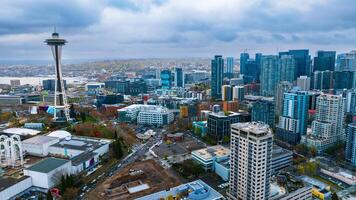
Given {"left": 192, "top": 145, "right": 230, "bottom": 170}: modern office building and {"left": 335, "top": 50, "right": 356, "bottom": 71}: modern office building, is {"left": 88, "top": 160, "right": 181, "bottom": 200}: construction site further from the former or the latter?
{"left": 335, "top": 50, "right": 356, "bottom": 71}: modern office building

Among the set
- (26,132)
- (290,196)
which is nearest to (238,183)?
(290,196)

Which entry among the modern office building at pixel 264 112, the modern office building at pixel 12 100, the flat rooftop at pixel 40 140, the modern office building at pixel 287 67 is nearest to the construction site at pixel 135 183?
the flat rooftop at pixel 40 140

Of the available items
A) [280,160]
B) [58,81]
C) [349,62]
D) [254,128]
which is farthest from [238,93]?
[254,128]

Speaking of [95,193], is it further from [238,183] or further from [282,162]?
[282,162]

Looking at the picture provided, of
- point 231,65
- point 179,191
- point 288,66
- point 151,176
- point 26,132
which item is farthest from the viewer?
point 231,65

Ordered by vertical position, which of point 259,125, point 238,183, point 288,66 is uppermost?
point 288,66

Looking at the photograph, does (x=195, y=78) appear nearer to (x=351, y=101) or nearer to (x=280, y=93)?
(x=280, y=93)

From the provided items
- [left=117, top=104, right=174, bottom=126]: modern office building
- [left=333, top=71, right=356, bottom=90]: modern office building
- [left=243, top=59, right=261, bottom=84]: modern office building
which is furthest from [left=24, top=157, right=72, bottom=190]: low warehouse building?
[left=243, top=59, right=261, bottom=84]: modern office building
